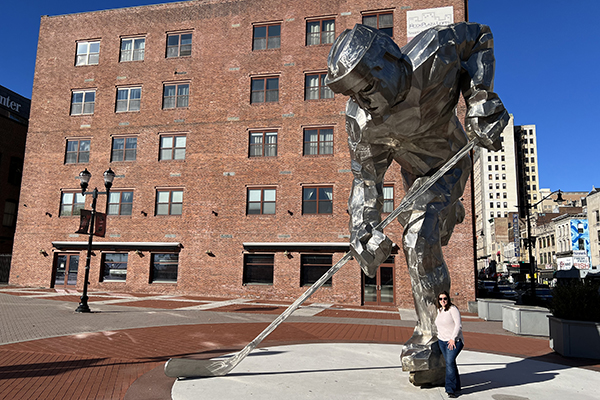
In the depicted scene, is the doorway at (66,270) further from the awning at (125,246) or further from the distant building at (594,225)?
the distant building at (594,225)

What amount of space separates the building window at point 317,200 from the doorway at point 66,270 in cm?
1397

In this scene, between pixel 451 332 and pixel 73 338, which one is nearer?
pixel 451 332

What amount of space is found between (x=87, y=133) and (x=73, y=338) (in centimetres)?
1972

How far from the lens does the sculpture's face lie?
11.2 feet

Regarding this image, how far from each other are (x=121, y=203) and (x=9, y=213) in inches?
545

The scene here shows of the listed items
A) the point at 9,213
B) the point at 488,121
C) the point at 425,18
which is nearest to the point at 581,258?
the point at 425,18

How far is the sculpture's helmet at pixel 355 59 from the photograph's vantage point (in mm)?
3293

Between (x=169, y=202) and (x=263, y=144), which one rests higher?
(x=263, y=144)

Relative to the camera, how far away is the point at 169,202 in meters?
22.9

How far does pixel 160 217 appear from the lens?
74.7 ft

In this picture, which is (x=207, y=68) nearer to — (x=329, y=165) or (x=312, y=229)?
(x=329, y=165)

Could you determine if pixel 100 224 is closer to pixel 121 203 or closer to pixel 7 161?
pixel 121 203

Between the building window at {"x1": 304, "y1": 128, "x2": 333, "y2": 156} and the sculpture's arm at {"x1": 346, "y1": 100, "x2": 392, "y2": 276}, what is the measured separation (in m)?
17.0

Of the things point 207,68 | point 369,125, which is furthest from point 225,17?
point 369,125
